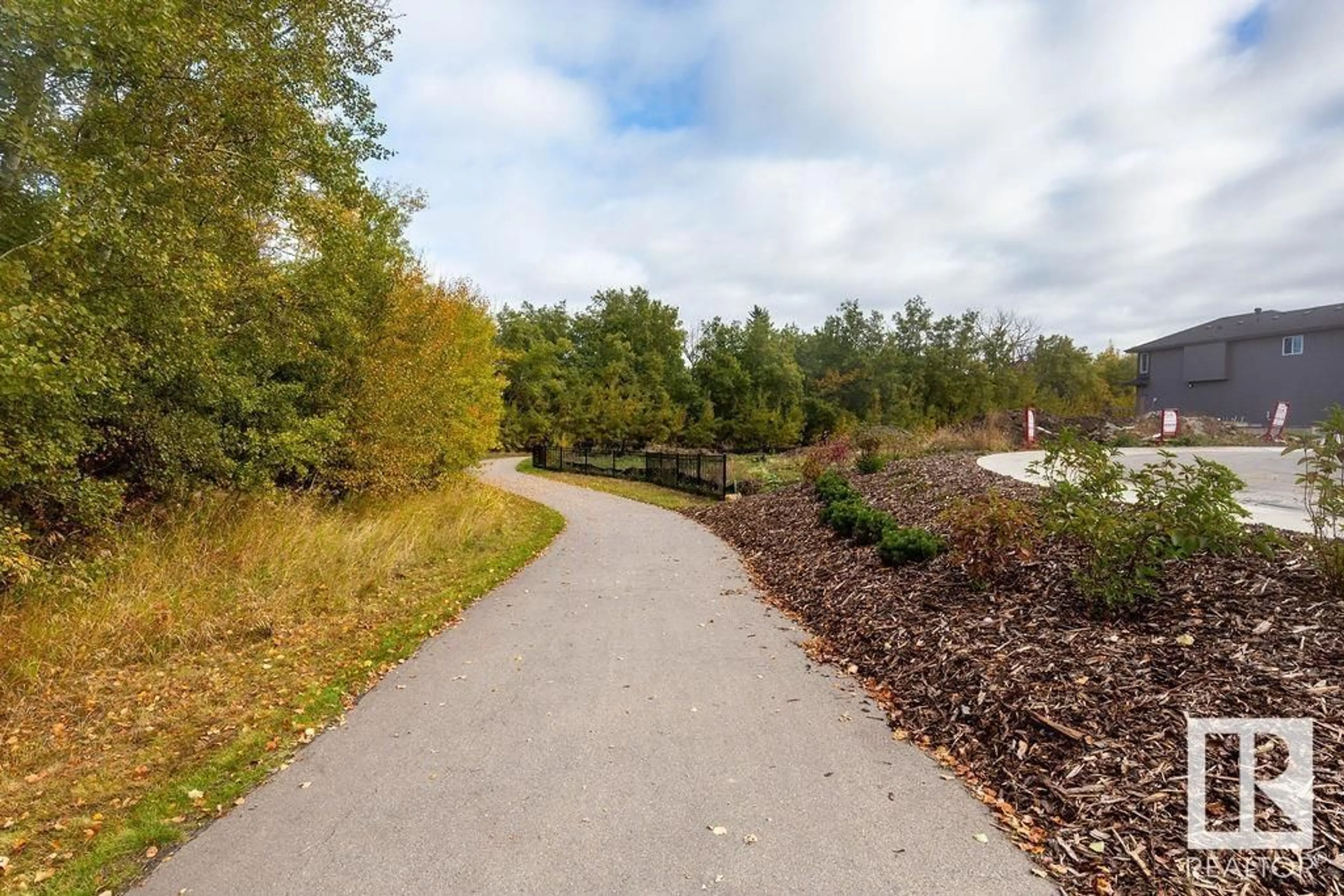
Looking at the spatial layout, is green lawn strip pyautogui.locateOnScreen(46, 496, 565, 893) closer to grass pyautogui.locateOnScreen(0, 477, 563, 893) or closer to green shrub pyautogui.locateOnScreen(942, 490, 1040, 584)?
grass pyautogui.locateOnScreen(0, 477, 563, 893)

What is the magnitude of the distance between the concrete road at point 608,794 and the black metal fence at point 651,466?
11061 millimetres

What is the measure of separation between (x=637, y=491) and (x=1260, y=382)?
99.7 feet

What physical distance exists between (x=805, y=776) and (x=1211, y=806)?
1606 millimetres

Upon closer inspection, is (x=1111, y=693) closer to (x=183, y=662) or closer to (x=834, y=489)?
(x=183, y=662)

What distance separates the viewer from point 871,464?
11.6 m

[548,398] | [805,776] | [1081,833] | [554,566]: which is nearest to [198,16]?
[554,566]

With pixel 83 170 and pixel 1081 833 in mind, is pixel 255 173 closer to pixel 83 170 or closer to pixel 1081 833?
pixel 83 170

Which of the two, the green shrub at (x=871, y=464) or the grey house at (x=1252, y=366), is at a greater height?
the grey house at (x=1252, y=366)

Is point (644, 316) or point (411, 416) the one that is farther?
point (644, 316)

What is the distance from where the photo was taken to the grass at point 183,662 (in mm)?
2805

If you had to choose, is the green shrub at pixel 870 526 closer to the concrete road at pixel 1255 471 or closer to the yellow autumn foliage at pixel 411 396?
the concrete road at pixel 1255 471

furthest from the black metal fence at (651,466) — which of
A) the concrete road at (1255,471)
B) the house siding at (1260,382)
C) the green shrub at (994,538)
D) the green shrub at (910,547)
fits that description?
the house siding at (1260,382)

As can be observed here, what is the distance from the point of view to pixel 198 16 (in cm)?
494

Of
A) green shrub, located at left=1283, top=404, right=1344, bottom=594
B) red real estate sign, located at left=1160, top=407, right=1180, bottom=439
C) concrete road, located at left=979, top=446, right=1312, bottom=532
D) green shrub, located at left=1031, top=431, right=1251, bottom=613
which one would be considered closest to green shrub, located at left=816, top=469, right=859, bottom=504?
concrete road, located at left=979, top=446, right=1312, bottom=532
